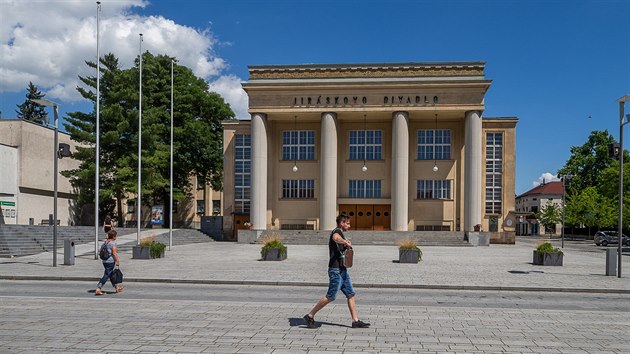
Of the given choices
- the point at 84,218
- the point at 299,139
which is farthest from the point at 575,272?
the point at 84,218

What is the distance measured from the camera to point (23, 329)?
30.0 feet

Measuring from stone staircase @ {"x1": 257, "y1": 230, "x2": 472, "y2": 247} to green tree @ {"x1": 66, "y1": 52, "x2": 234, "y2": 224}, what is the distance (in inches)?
510

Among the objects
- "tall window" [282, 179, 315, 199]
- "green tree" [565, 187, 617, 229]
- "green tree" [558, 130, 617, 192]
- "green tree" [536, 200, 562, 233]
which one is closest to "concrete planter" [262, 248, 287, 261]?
"tall window" [282, 179, 315, 199]

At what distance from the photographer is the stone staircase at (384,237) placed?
41.5 metres

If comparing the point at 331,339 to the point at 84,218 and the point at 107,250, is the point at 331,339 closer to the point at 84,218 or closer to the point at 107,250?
the point at 107,250

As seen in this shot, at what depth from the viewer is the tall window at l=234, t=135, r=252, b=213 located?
162ft

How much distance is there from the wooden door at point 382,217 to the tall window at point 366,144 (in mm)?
4695

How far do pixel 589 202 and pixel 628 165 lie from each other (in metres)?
6.41

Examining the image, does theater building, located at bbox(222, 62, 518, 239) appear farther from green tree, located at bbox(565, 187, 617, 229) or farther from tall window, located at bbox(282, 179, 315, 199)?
green tree, located at bbox(565, 187, 617, 229)

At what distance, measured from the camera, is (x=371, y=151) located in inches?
1900

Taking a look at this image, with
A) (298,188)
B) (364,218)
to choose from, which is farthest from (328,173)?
(364,218)

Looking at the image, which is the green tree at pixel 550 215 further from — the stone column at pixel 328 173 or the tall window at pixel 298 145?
the tall window at pixel 298 145

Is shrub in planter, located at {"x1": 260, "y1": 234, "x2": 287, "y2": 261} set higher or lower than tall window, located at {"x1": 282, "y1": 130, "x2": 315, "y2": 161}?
lower

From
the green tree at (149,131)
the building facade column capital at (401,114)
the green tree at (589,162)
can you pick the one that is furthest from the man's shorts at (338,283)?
the green tree at (589,162)
